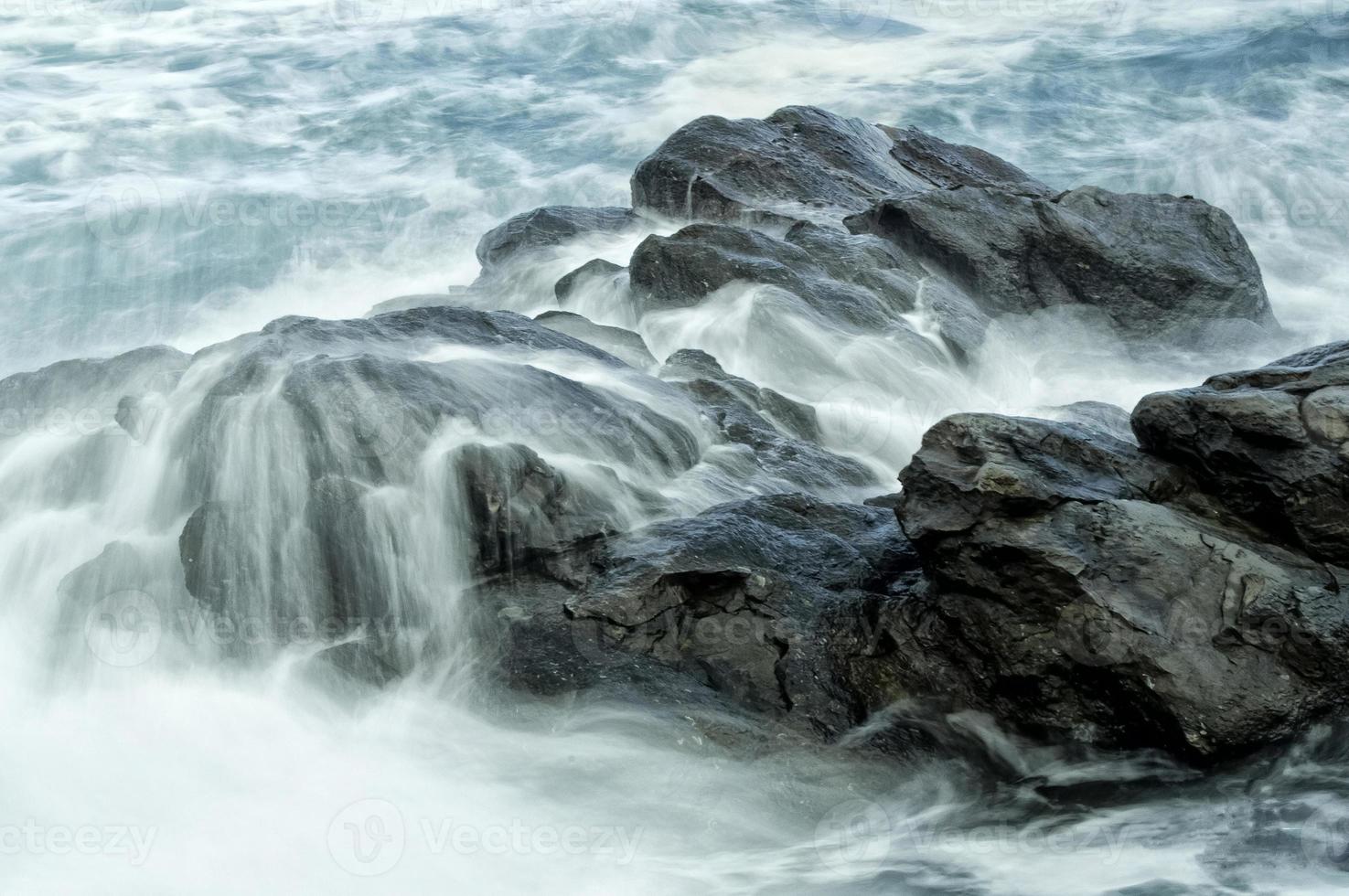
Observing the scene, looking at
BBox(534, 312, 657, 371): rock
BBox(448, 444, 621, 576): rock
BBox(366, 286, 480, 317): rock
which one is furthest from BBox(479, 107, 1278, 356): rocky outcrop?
BBox(448, 444, 621, 576): rock

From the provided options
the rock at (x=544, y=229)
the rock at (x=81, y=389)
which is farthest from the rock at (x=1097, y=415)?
the rock at (x=81, y=389)

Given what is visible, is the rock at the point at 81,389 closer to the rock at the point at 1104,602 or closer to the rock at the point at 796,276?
the rock at the point at 796,276

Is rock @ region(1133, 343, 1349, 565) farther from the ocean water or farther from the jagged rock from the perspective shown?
the jagged rock

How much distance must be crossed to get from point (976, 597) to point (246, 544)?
333 centimetres

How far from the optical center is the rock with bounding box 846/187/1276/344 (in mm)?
10766

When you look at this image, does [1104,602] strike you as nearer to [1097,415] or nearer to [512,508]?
[512,508]

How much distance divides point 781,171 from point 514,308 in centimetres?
282

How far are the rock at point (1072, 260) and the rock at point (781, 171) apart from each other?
575mm

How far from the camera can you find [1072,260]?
10.8m

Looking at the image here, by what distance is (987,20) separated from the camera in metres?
25.0

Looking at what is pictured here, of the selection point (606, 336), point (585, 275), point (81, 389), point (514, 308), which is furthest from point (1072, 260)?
point (81, 389)

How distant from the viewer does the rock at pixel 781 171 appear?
11648 mm

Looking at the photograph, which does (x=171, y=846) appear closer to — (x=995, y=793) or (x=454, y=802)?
(x=454, y=802)

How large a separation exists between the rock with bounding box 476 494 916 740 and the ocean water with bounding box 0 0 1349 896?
243mm
